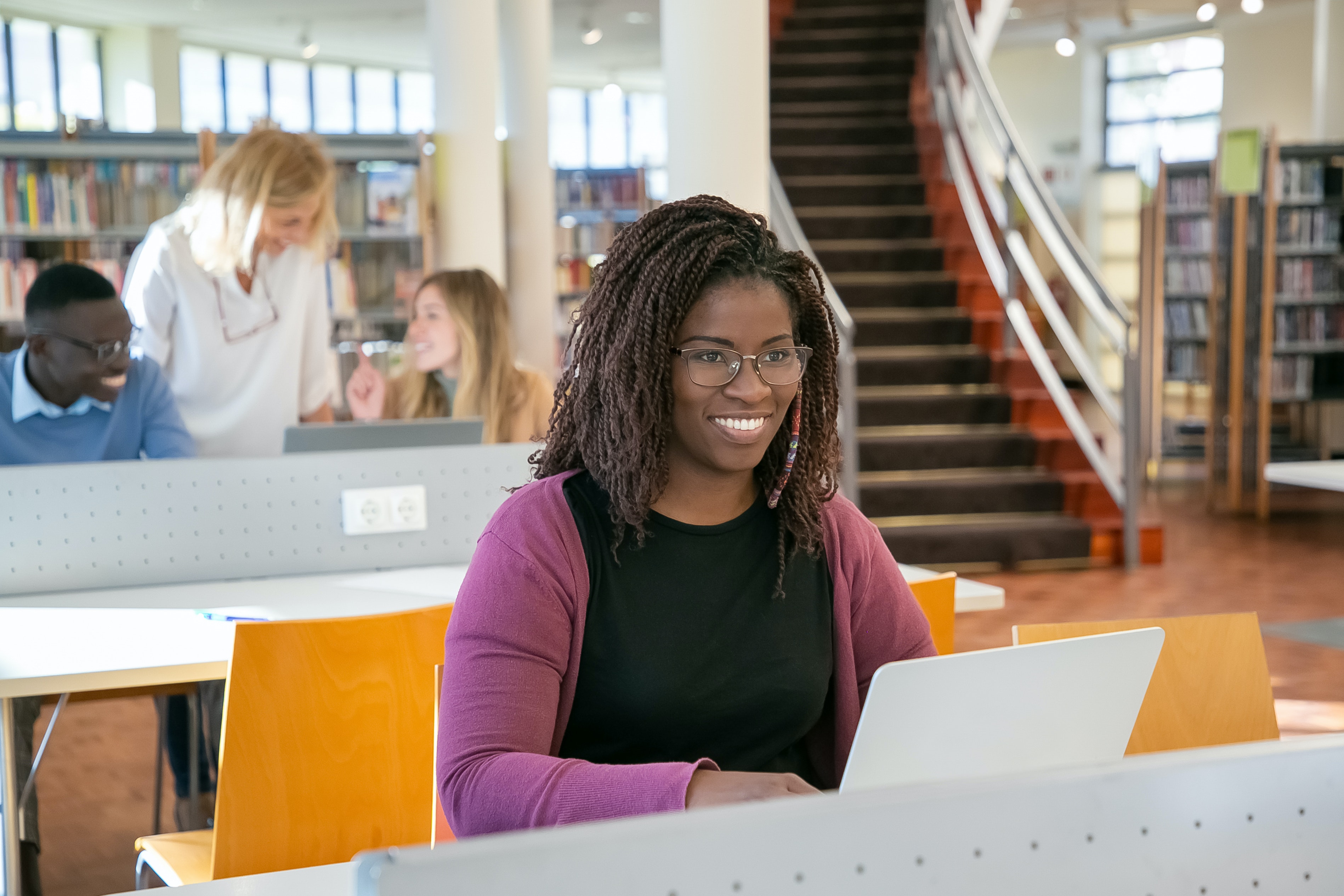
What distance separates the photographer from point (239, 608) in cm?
222

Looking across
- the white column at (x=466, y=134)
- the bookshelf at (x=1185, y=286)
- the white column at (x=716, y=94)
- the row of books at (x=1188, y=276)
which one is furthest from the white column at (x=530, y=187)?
the row of books at (x=1188, y=276)

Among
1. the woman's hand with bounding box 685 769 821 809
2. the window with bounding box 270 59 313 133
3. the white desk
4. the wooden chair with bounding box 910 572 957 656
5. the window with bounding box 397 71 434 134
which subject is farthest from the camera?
A: the window with bounding box 397 71 434 134

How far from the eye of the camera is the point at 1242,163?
701 centimetres

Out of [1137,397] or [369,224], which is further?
[369,224]

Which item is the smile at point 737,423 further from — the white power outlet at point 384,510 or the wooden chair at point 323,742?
the white power outlet at point 384,510

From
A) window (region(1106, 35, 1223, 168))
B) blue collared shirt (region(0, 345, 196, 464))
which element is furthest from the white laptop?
window (region(1106, 35, 1223, 168))

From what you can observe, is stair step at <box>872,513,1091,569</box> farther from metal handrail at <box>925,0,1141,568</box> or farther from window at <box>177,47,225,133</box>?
window at <box>177,47,225,133</box>

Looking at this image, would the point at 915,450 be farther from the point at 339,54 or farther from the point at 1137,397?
the point at 339,54

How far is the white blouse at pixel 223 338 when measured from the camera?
288cm

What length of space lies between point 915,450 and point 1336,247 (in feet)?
12.2

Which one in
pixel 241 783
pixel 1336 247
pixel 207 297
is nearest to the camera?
pixel 241 783

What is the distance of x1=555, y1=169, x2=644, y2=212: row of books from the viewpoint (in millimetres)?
8055

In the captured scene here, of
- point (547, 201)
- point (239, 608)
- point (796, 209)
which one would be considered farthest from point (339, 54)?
point (239, 608)

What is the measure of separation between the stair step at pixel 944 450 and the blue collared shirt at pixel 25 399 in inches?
156
